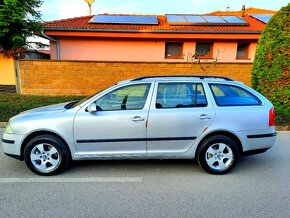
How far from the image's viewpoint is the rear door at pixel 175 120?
3133 millimetres

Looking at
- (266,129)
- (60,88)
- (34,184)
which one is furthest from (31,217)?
(60,88)

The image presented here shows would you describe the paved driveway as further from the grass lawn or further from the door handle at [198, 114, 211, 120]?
the grass lawn

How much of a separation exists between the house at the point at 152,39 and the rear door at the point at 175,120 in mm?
8375

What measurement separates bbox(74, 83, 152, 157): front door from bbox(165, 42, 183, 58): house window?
9.44m

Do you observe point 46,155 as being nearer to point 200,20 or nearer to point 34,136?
point 34,136

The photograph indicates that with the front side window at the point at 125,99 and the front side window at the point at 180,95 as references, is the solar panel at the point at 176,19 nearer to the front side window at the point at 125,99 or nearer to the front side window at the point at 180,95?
the front side window at the point at 180,95

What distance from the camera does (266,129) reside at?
327cm

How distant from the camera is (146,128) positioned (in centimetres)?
313

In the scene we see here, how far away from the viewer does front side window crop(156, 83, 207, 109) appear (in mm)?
3232

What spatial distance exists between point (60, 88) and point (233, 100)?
24.3ft

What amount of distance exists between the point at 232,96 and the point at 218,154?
973 mm

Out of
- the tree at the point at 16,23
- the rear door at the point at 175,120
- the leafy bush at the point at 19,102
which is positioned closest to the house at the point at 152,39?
the tree at the point at 16,23

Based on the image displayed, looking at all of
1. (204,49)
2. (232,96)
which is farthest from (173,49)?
(232,96)

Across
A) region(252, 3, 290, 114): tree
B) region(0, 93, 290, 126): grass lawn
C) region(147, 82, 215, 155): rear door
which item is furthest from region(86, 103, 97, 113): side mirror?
region(252, 3, 290, 114): tree
